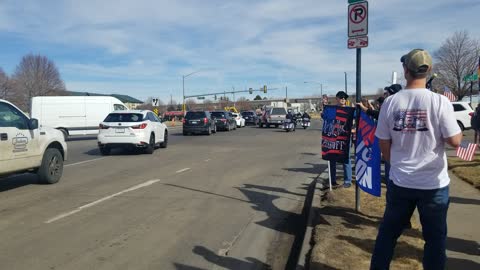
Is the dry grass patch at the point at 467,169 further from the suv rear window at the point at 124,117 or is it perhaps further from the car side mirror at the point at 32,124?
the suv rear window at the point at 124,117

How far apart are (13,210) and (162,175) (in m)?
4.18

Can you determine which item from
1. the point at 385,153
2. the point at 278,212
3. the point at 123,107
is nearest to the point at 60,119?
the point at 123,107

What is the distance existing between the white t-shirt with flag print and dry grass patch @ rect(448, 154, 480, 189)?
574 centimetres

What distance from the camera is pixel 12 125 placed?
8734 mm

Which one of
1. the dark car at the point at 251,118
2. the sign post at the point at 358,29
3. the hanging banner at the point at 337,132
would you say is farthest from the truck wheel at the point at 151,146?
the dark car at the point at 251,118

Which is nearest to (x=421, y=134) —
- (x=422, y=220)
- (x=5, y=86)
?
(x=422, y=220)

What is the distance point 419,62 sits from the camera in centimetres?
340

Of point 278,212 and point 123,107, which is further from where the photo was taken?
point 123,107

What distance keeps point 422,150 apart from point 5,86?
8421 centimetres

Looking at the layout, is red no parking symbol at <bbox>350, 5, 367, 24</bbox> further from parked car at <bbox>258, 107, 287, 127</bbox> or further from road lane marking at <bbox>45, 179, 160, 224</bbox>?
parked car at <bbox>258, 107, 287, 127</bbox>

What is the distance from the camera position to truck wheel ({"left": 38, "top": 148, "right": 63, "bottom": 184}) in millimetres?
9594

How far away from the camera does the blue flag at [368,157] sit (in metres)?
6.07

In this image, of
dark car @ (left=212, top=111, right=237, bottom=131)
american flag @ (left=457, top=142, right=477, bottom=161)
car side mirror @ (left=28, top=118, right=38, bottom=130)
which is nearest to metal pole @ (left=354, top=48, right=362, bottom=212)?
american flag @ (left=457, top=142, right=477, bottom=161)

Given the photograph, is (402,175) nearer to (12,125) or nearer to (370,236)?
(370,236)
